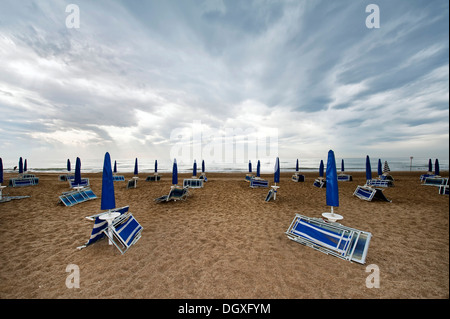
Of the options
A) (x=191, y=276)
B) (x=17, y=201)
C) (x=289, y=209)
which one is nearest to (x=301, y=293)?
(x=191, y=276)

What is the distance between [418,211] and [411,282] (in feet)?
24.3

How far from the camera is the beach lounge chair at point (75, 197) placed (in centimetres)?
983

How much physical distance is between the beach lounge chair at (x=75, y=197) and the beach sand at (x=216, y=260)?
1369mm

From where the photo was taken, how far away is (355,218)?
798 cm

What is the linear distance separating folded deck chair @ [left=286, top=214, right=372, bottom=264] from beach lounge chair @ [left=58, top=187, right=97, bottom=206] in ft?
37.8

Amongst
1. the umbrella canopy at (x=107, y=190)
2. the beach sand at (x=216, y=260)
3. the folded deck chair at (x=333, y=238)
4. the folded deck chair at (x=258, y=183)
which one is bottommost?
the beach sand at (x=216, y=260)

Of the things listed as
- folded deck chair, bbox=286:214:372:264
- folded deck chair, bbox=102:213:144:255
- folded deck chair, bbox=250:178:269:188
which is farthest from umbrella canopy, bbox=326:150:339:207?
folded deck chair, bbox=250:178:269:188

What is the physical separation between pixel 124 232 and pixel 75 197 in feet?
25.3

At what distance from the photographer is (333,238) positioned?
519 centimetres

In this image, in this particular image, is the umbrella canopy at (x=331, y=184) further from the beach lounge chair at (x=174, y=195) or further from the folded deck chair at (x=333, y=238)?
the beach lounge chair at (x=174, y=195)

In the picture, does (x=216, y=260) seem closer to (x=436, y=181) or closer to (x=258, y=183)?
(x=258, y=183)

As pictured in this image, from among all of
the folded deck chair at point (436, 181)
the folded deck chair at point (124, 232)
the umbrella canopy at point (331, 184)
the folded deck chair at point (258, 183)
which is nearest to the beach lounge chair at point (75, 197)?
the folded deck chair at point (124, 232)

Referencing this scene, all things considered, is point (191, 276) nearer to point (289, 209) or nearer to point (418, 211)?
point (289, 209)
